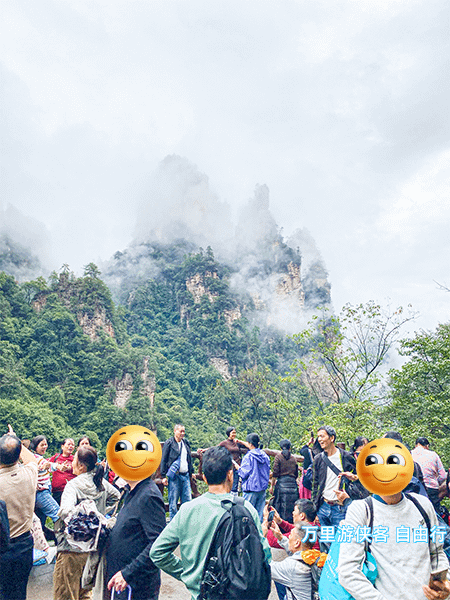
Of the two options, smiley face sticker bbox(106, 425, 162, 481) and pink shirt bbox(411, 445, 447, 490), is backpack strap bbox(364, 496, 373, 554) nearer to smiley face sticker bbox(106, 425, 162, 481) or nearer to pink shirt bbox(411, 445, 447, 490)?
smiley face sticker bbox(106, 425, 162, 481)

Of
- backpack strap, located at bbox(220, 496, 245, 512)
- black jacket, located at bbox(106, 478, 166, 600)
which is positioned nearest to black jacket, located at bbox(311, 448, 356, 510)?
black jacket, located at bbox(106, 478, 166, 600)

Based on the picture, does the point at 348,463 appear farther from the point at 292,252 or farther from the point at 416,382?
the point at 292,252

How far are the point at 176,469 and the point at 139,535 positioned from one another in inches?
116

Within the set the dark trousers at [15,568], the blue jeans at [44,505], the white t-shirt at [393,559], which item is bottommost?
the dark trousers at [15,568]

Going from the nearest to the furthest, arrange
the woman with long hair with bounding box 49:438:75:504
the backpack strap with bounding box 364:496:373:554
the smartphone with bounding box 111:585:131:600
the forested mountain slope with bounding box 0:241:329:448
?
1. the backpack strap with bounding box 364:496:373:554
2. the smartphone with bounding box 111:585:131:600
3. the woman with long hair with bounding box 49:438:75:504
4. the forested mountain slope with bounding box 0:241:329:448

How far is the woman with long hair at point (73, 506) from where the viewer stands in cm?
275

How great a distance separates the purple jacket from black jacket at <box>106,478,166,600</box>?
2477 mm

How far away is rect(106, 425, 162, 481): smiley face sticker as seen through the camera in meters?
2.32

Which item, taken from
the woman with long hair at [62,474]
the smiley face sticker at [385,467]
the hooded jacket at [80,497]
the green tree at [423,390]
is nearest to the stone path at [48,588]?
the woman with long hair at [62,474]

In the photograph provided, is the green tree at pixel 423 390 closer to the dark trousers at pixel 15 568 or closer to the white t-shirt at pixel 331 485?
the white t-shirt at pixel 331 485

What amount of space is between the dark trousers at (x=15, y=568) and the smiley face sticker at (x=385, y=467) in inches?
92.9

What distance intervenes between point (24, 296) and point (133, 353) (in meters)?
12.9

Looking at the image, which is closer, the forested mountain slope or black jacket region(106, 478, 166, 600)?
black jacket region(106, 478, 166, 600)

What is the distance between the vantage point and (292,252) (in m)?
89.3
